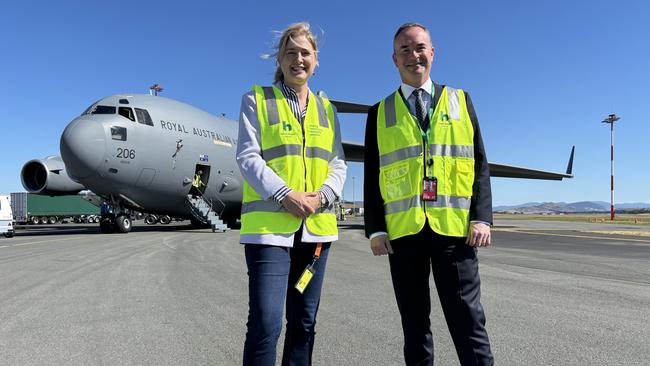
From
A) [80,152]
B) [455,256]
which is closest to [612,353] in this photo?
[455,256]

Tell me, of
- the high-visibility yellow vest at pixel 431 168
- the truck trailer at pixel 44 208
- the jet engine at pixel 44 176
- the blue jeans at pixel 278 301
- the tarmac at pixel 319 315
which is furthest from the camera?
the truck trailer at pixel 44 208

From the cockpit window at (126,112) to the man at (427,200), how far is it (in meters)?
16.2

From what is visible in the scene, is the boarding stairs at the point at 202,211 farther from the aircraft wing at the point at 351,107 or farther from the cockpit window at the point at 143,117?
the aircraft wing at the point at 351,107

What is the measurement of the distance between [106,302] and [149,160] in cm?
1267

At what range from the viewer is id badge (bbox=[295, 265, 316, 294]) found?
2322 millimetres

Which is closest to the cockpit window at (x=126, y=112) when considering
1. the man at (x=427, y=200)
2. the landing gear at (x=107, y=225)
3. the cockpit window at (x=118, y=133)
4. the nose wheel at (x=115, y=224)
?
the cockpit window at (x=118, y=133)

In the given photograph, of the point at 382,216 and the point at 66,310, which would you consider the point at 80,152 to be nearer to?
the point at 66,310

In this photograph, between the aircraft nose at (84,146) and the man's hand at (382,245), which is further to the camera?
the aircraft nose at (84,146)

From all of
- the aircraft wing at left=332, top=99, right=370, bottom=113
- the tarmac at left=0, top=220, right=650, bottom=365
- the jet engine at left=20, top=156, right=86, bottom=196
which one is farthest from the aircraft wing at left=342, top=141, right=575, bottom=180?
the tarmac at left=0, top=220, right=650, bottom=365

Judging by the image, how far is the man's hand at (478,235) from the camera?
2.37m

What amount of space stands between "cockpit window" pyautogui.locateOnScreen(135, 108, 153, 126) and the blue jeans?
53.5 ft

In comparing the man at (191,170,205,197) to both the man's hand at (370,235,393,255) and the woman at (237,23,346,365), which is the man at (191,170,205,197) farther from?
the man's hand at (370,235,393,255)

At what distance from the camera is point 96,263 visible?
344 inches

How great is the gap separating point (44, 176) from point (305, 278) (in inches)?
952
